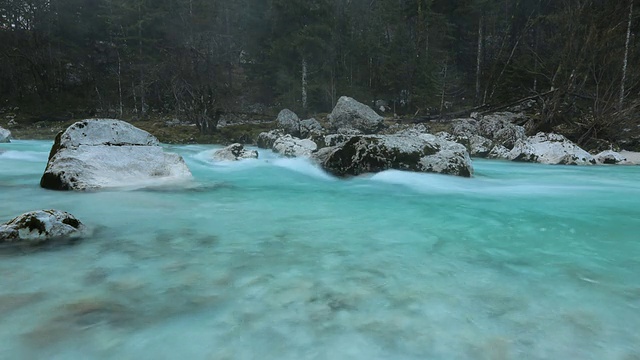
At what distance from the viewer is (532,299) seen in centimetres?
290

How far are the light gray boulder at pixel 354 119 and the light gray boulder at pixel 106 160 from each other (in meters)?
14.7

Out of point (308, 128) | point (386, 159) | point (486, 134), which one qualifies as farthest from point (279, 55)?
point (386, 159)

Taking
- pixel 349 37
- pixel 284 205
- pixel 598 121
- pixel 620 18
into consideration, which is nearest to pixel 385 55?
pixel 349 37

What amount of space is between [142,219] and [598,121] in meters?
18.7

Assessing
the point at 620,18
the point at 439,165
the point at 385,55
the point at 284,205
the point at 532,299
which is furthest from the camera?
the point at 385,55

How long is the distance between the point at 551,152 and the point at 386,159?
833 cm

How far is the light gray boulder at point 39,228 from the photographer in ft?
12.9

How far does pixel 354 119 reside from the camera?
22.5 m

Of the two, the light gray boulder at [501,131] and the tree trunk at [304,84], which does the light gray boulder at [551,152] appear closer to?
the light gray boulder at [501,131]

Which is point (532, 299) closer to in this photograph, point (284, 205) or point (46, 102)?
point (284, 205)

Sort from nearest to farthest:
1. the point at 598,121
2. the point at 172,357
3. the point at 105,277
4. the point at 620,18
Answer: the point at 172,357 → the point at 105,277 → the point at 598,121 → the point at 620,18

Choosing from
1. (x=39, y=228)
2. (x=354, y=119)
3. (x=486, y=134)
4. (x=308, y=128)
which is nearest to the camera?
(x=39, y=228)

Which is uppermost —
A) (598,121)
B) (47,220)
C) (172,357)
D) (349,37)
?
(349,37)

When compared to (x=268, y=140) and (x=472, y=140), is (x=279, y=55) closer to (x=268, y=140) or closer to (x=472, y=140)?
(x=268, y=140)
